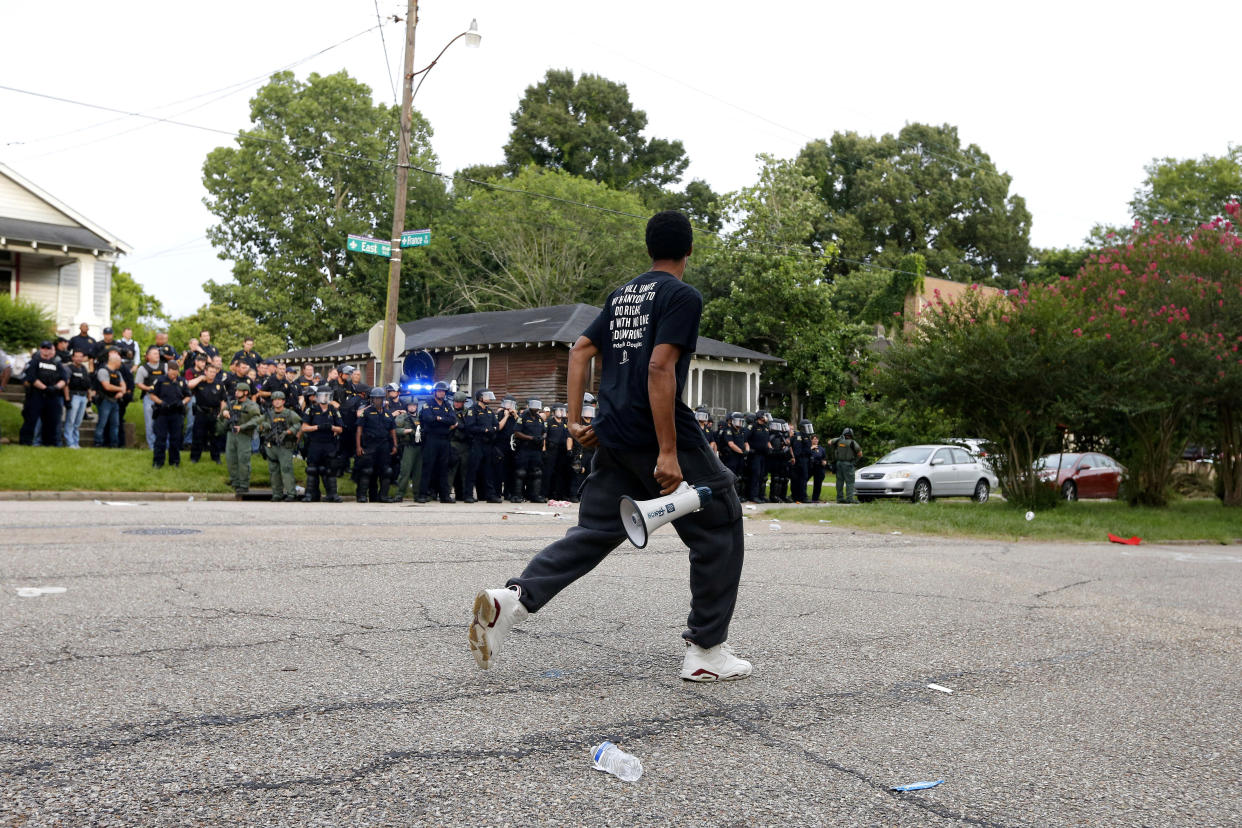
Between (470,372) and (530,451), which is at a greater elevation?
(470,372)

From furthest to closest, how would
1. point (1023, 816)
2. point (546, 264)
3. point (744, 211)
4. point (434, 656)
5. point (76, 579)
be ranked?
point (546, 264) < point (744, 211) < point (76, 579) < point (434, 656) < point (1023, 816)

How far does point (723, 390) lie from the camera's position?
124ft

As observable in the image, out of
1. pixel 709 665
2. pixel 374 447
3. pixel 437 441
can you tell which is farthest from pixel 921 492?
pixel 709 665

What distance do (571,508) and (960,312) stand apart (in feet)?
25.6

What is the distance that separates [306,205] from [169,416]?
120ft

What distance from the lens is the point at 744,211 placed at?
41.8 metres

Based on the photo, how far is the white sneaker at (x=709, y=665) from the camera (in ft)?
15.9

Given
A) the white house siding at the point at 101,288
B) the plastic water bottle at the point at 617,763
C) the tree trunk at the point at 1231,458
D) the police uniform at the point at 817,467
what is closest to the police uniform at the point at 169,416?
the police uniform at the point at 817,467

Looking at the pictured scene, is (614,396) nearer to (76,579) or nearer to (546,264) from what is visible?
(76,579)

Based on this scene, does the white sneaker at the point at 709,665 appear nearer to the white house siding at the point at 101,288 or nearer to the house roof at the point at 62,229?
the house roof at the point at 62,229

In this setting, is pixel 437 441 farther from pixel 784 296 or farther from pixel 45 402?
pixel 784 296

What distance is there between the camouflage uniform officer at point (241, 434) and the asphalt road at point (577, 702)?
9.23 metres

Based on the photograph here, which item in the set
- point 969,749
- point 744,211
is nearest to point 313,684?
point 969,749

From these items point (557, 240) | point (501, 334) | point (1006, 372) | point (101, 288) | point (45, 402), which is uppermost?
point (557, 240)
